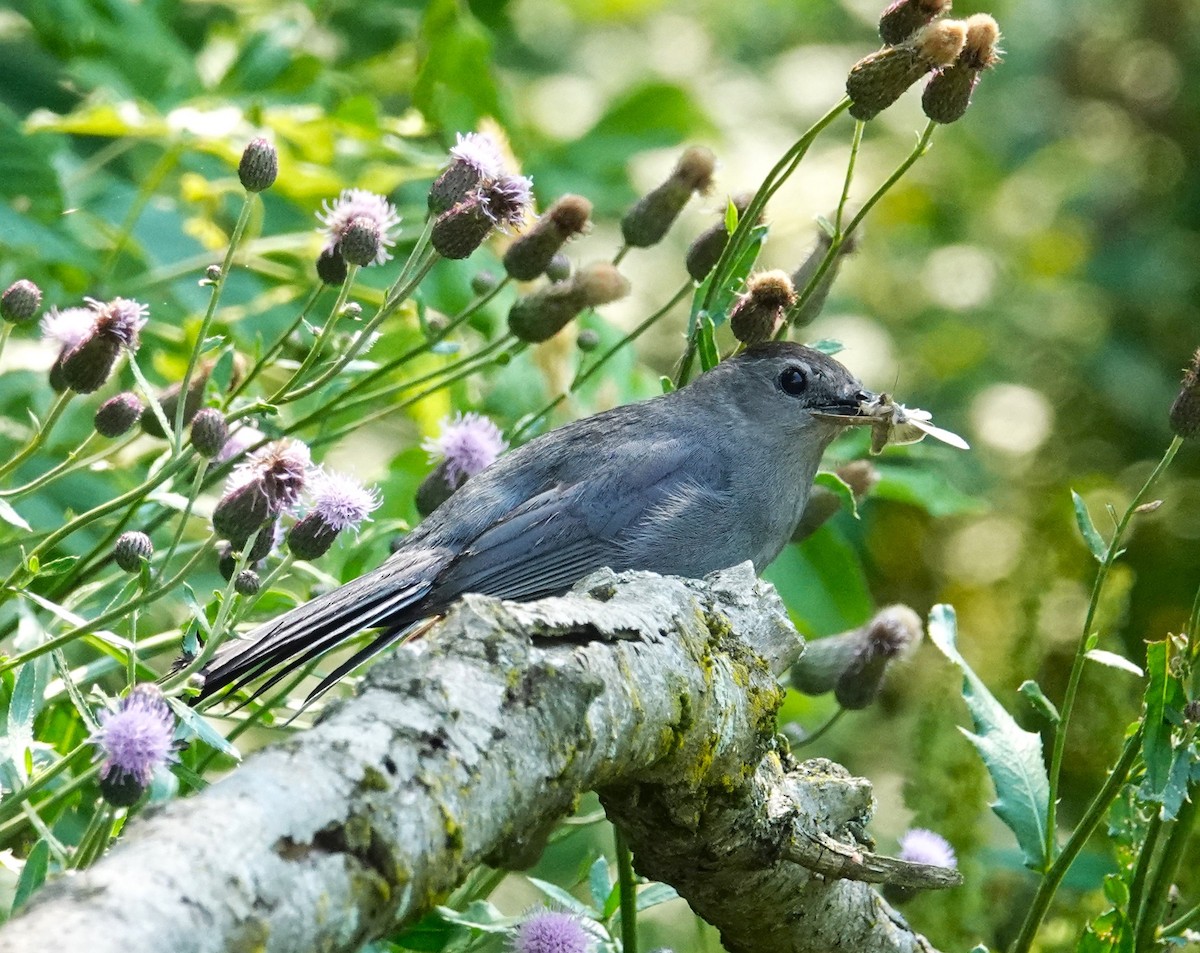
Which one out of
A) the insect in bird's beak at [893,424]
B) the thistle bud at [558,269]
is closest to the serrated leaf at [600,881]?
the insect in bird's beak at [893,424]

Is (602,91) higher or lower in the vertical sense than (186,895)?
higher

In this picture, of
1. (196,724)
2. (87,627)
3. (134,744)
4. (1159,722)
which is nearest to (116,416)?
(87,627)

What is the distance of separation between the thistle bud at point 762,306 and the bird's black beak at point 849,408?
21.8 inches

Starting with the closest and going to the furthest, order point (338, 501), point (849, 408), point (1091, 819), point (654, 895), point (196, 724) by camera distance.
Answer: point (196, 724) < point (1091, 819) < point (338, 501) < point (654, 895) < point (849, 408)

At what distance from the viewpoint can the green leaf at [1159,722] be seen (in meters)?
2.58

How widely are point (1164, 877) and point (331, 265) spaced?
2061mm

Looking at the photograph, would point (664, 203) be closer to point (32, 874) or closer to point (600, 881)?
point (600, 881)

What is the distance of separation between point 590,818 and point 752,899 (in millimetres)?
607

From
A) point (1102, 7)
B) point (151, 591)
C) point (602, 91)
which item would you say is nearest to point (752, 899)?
point (151, 591)

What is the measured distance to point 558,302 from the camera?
11.4 ft

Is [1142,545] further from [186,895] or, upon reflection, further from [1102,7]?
[186,895]

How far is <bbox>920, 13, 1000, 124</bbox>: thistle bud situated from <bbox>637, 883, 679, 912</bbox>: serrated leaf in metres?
1.76

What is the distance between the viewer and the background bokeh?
3977 millimetres

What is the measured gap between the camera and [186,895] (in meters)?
1.38
